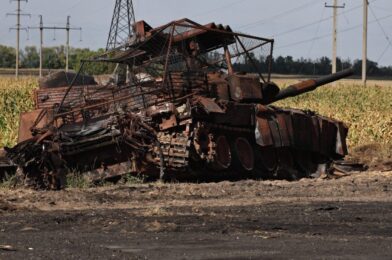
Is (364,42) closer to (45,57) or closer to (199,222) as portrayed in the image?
(199,222)

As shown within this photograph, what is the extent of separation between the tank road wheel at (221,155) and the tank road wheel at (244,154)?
1.02 ft

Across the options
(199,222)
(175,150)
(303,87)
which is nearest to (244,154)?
(175,150)

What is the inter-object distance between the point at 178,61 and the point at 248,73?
2.03m

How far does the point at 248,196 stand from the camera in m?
11.8

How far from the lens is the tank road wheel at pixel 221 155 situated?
13898 mm

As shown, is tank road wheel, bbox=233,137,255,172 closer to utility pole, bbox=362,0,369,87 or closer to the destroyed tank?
the destroyed tank

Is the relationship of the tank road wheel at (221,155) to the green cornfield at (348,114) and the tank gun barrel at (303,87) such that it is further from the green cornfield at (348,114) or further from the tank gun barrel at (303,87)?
the green cornfield at (348,114)

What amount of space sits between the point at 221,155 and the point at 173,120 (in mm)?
1169

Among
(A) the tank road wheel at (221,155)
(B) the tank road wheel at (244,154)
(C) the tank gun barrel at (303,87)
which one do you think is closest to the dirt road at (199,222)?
(A) the tank road wheel at (221,155)

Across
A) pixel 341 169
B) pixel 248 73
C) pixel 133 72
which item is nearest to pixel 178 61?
pixel 133 72

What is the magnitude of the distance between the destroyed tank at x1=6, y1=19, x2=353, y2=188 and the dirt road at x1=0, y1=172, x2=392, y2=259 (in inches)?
38.2

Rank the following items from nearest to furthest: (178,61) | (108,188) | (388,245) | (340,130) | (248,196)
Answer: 1. (388,245)
2. (248,196)
3. (108,188)
4. (178,61)
5. (340,130)

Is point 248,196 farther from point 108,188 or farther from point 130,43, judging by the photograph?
point 130,43

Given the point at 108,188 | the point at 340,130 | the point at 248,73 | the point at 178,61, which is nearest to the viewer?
the point at 108,188
